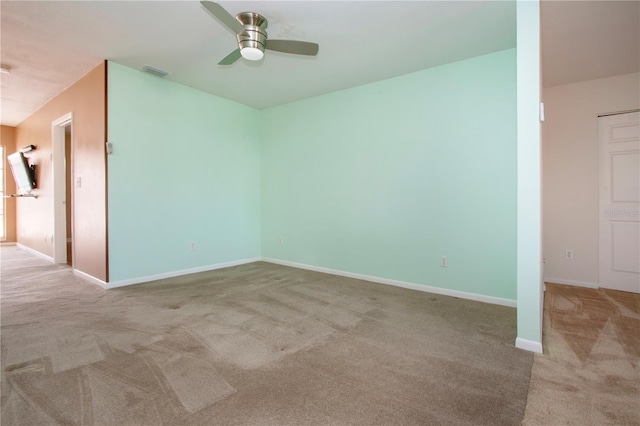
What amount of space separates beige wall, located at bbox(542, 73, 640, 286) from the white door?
0.08 m

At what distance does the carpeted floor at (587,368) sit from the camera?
57.8 inches

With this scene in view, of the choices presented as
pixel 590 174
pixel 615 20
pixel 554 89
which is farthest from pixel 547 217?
pixel 615 20

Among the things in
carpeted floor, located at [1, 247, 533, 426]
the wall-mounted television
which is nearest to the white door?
carpeted floor, located at [1, 247, 533, 426]

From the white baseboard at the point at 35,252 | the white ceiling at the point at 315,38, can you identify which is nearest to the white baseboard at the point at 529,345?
the white ceiling at the point at 315,38

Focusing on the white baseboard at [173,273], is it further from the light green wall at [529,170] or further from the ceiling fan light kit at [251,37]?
the light green wall at [529,170]

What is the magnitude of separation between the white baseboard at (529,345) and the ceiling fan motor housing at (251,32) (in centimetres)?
302

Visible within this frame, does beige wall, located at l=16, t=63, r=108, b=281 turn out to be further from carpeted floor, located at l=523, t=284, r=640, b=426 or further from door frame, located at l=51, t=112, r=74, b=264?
carpeted floor, located at l=523, t=284, r=640, b=426

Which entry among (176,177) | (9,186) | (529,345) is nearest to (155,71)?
(176,177)

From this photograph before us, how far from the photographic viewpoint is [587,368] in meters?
1.87

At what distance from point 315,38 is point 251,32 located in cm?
75

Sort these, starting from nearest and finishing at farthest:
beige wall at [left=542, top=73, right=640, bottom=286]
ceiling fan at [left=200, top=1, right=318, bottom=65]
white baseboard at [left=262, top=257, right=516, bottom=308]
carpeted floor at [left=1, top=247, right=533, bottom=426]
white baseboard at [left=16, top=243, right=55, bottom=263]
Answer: carpeted floor at [left=1, top=247, right=533, bottom=426], ceiling fan at [left=200, top=1, right=318, bottom=65], white baseboard at [left=262, top=257, right=516, bottom=308], beige wall at [left=542, top=73, right=640, bottom=286], white baseboard at [left=16, top=243, right=55, bottom=263]

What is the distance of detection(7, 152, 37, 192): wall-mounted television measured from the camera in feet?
17.5

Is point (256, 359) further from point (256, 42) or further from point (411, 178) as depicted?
point (411, 178)

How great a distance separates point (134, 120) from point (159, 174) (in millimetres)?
718
